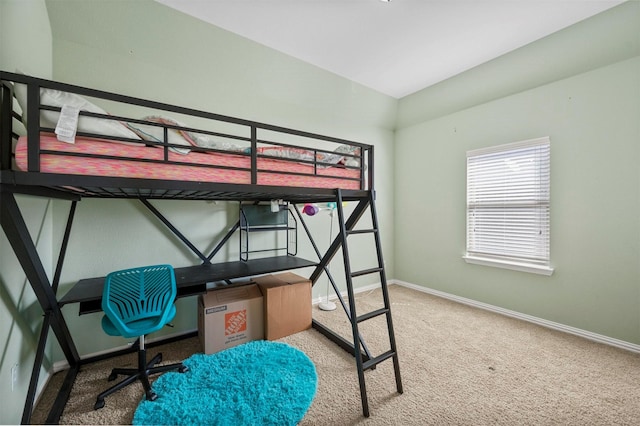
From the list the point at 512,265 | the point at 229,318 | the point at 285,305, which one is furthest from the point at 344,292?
the point at 512,265

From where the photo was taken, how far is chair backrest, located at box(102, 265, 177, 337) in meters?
1.53

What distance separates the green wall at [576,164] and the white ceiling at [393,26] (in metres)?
0.28

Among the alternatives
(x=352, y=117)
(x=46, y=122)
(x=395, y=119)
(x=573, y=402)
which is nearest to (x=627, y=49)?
(x=395, y=119)

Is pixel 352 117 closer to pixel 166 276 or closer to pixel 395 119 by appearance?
pixel 395 119

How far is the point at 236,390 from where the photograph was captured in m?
1.63

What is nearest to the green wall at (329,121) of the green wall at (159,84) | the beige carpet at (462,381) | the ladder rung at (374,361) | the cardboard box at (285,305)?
the green wall at (159,84)

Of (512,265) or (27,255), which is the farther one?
(512,265)

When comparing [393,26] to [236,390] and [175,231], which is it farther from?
[236,390]

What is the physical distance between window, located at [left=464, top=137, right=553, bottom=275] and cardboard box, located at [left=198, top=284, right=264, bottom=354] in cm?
276

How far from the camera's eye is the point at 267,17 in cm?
210

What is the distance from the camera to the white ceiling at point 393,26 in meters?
1.99

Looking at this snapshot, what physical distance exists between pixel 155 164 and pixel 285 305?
1.68 metres

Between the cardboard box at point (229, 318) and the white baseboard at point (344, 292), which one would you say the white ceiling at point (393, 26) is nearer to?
the cardboard box at point (229, 318)

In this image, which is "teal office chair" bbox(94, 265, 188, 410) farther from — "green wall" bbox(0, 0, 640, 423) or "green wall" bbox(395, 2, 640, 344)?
"green wall" bbox(395, 2, 640, 344)
